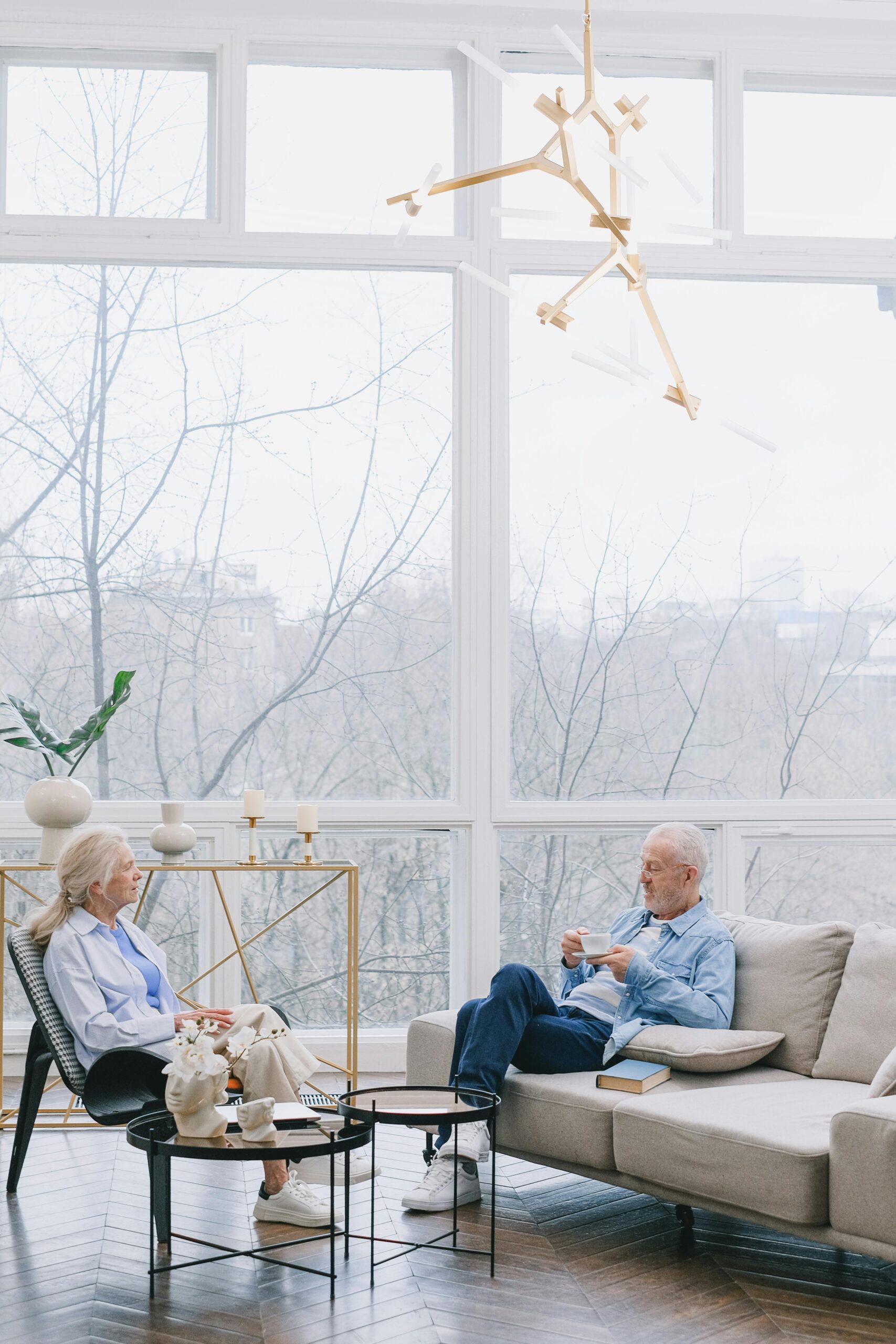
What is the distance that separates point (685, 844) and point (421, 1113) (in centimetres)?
120

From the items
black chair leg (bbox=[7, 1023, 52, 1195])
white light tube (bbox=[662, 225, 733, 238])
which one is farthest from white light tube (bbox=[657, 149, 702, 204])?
black chair leg (bbox=[7, 1023, 52, 1195])

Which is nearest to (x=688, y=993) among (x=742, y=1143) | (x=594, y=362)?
(x=742, y=1143)

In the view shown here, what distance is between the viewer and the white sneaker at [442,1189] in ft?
10.9

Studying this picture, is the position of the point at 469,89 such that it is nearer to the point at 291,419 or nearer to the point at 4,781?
the point at 291,419

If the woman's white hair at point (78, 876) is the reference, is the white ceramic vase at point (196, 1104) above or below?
below

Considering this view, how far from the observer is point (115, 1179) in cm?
371

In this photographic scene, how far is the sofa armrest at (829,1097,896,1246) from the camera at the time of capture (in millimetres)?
2650

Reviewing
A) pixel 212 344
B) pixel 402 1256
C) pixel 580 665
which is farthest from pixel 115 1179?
pixel 212 344

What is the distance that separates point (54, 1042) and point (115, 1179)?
60 centimetres

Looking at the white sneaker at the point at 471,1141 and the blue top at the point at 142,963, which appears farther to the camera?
the blue top at the point at 142,963

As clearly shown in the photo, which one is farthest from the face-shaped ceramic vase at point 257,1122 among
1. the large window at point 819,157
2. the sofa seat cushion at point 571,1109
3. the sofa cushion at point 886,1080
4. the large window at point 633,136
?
the large window at point 819,157

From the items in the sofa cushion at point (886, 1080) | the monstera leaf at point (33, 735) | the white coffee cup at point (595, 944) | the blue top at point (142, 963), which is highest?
the monstera leaf at point (33, 735)

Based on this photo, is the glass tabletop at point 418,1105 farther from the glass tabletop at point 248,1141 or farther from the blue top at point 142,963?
the blue top at point 142,963

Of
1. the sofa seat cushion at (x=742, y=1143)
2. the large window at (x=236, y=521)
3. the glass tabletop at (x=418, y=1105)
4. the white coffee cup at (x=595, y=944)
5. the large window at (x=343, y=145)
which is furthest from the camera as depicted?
the large window at (x=343, y=145)
